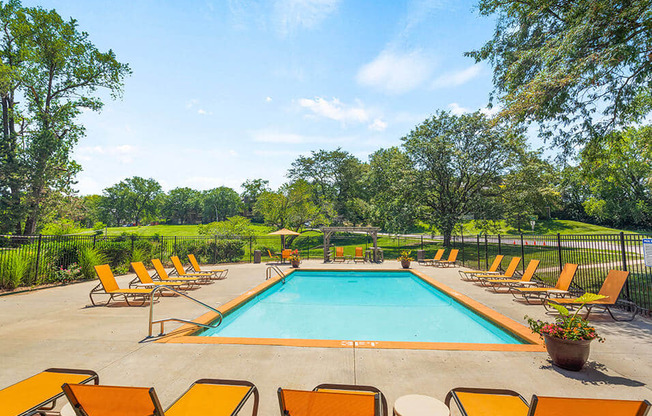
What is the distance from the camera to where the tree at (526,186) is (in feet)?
73.4

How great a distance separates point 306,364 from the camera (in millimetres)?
3998

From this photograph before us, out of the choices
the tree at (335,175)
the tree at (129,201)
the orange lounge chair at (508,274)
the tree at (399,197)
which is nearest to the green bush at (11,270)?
the orange lounge chair at (508,274)

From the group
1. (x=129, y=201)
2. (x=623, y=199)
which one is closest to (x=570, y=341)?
(x=623, y=199)

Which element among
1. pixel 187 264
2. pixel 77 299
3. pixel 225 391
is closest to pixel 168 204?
pixel 187 264

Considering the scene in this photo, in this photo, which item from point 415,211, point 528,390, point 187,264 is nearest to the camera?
point 528,390

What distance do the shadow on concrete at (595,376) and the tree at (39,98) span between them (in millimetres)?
25353

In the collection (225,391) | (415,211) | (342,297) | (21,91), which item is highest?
(21,91)

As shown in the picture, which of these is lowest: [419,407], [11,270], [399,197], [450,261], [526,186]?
[450,261]

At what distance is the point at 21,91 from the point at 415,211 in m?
29.4

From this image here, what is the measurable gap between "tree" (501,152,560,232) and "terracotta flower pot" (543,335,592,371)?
2216 centimetres

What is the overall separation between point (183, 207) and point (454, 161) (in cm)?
9198

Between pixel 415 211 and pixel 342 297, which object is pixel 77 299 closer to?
pixel 342 297

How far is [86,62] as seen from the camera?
2044cm

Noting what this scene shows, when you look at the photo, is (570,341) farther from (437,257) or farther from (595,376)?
(437,257)
